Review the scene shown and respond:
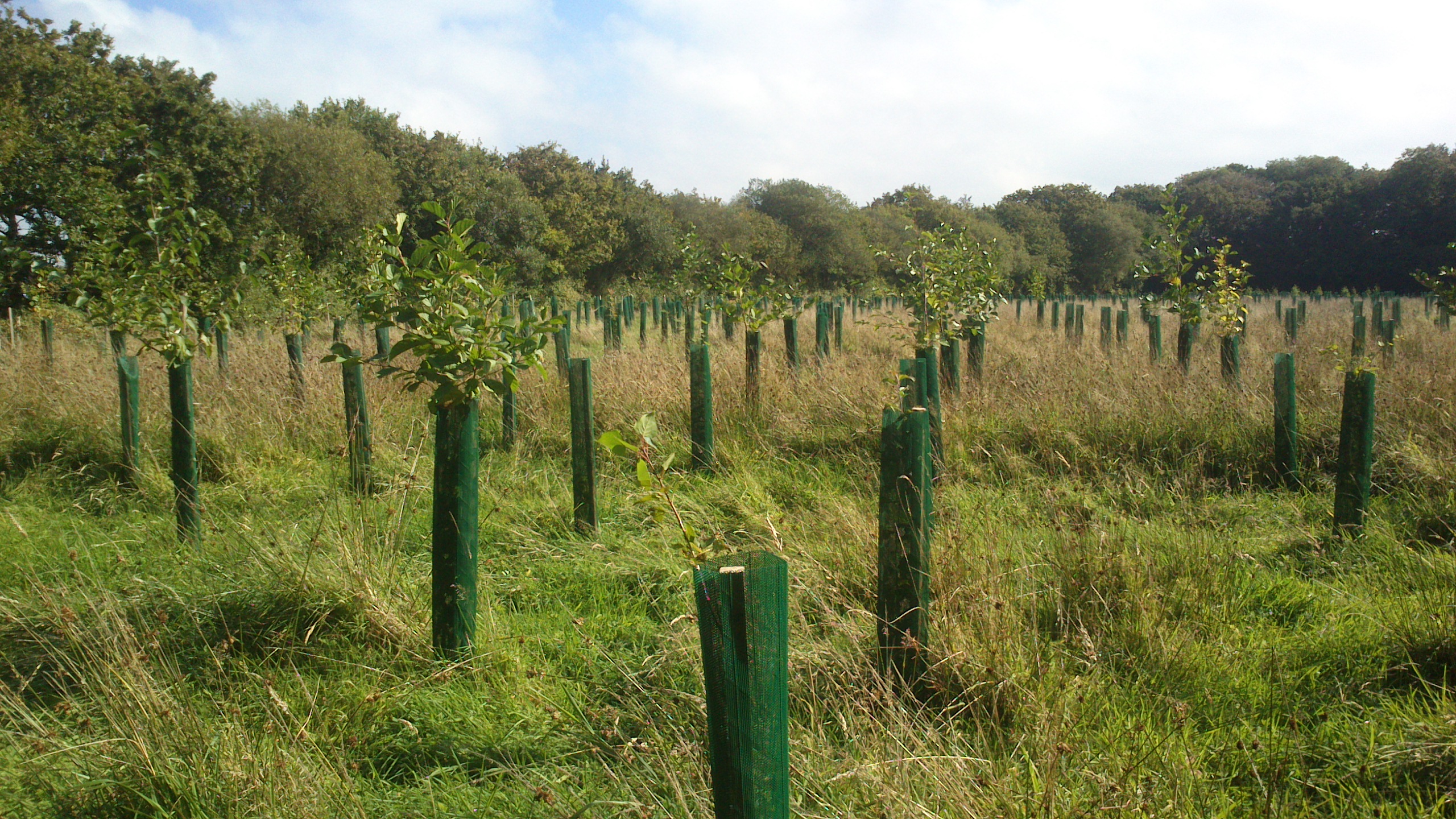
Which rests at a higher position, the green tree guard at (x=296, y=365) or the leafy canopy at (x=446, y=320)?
the leafy canopy at (x=446, y=320)

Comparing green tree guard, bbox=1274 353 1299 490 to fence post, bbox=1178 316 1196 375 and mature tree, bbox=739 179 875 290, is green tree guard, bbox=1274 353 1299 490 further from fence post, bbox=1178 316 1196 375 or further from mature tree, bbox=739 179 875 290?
mature tree, bbox=739 179 875 290

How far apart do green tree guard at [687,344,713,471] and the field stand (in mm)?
192

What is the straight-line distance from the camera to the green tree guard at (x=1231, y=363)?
6.31 meters

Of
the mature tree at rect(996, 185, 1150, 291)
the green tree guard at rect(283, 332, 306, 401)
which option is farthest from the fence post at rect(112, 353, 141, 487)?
the mature tree at rect(996, 185, 1150, 291)

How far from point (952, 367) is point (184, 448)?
5.54 m

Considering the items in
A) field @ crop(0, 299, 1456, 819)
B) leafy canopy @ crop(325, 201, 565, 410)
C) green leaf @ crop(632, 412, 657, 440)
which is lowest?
field @ crop(0, 299, 1456, 819)

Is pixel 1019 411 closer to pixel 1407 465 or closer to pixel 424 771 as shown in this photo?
pixel 1407 465

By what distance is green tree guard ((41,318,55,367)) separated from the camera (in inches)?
285

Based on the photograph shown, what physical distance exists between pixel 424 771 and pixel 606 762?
57 centimetres

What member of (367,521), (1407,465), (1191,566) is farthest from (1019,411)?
(367,521)

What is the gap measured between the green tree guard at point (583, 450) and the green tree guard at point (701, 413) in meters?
0.92

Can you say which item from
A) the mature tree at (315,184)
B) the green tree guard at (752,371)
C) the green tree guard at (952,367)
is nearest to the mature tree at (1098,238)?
the mature tree at (315,184)

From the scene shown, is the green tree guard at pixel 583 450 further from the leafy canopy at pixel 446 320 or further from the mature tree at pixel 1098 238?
the mature tree at pixel 1098 238

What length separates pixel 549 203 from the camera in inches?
1467
